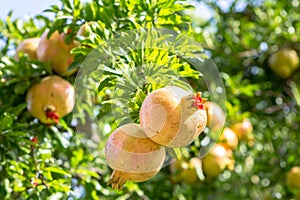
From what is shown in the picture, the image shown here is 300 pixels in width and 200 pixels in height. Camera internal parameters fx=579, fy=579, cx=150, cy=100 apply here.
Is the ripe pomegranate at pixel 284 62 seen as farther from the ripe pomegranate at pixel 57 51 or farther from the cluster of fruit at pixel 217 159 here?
the ripe pomegranate at pixel 57 51

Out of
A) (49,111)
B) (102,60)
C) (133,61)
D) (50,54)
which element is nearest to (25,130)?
(49,111)

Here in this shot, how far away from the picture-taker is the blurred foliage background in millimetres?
1361

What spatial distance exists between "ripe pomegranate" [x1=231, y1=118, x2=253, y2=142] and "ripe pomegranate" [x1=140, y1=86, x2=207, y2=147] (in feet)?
4.21

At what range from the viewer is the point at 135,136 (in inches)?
44.5

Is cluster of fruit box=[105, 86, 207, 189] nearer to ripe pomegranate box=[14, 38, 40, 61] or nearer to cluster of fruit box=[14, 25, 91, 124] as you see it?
cluster of fruit box=[14, 25, 91, 124]

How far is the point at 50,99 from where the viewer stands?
1660mm

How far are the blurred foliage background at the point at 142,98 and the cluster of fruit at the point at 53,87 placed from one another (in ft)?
0.11

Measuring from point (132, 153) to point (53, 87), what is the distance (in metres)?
0.61

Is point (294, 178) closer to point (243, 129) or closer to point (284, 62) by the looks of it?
point (243, 129)

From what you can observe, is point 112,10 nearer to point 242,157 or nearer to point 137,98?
point 137,98

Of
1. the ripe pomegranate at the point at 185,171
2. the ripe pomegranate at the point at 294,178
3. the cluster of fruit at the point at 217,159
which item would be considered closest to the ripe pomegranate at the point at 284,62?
the cluster of fruit at the point at 217,159

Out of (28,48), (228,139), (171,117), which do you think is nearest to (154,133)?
(171,117)

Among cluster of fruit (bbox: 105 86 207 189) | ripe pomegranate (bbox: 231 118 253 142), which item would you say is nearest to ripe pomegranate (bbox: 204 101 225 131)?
ripe pomegranate (bbox: 231 118 253 142)

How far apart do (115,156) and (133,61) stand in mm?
239
